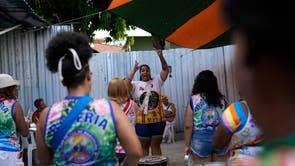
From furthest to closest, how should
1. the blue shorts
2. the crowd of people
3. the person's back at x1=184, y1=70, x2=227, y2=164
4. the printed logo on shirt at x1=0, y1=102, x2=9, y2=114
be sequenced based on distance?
the blue shorts
the person's back at x1=184, y1=70, x2=227, y2=164
the printed logo on shirt at x1=0, y1=102, x2=9, y2=114
the crowd of people

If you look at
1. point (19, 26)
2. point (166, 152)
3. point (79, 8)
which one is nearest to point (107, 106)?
point (19, 26)

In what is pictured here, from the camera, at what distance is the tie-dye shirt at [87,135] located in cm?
289

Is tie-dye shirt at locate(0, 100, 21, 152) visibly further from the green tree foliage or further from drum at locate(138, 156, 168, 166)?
the green tree foliage

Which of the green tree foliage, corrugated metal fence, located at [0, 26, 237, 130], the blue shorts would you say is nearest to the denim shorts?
the blue shorts

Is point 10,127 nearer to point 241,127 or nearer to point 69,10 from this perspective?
point 241,127

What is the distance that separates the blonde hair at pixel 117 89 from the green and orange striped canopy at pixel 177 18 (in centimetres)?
92

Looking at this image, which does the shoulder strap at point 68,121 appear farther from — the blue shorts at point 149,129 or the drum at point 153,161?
the blue shorts at point 149,129

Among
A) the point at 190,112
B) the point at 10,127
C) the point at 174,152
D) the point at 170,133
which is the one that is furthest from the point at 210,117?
the point at 170,133

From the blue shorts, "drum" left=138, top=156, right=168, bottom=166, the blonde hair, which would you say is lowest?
"drum" left=138, top=156, right=168, bottom=166

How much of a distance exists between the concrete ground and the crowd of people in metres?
1.86

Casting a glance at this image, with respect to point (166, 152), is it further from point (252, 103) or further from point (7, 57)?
point (252, 103)

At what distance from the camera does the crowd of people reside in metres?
0.90

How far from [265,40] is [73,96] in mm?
2194

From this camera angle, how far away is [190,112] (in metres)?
5.57
